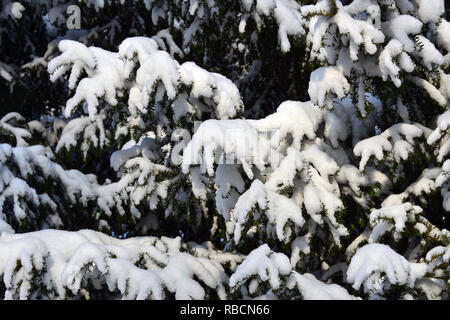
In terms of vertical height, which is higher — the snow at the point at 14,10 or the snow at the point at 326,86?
the snow at the point at 326,86

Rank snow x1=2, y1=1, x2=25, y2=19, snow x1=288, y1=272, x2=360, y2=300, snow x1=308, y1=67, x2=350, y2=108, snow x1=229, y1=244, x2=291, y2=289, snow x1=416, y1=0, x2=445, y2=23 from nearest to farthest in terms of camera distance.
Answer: snow x1=229, y1=244, x2=291, y2=289
snow x1=288, y1=272, x2=360, y2=300
snow x1=308, y1=67, x2=350, y2=108
snow x1=416, y1=0, x2=445, y2=23
snow x1=2, y1=1, x2=25, y2=19

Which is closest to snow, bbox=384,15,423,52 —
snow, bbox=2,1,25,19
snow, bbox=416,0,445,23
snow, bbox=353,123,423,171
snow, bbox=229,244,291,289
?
snow, bbox=416,0,445,23

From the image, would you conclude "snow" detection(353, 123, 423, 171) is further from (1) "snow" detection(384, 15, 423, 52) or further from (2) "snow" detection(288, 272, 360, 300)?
(2) "snow" detection(288, 272, 360, 300)

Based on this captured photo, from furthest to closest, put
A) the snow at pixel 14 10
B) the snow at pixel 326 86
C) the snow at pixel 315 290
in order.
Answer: the snow at pixel 14 10
the snow at pixel 326 86
the snow at pixel 315 290

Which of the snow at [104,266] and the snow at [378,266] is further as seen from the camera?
the snow at [104,266]

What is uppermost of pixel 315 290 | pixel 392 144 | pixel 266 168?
pixel 392 144

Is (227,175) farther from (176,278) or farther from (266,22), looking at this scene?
(266,22)

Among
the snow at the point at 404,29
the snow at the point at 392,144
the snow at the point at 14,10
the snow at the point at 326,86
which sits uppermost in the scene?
the snow at the point at 404,29

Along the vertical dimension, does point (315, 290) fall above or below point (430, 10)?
below

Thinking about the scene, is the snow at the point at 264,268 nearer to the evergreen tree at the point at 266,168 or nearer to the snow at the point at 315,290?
the evergreen tree at the point at 266,168

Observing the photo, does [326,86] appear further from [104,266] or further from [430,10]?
[104,266]

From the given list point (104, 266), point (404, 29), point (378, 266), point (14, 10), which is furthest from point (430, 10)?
point (14, 10)

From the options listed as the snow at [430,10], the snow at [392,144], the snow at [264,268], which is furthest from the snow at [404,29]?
the snow at [264,268]
